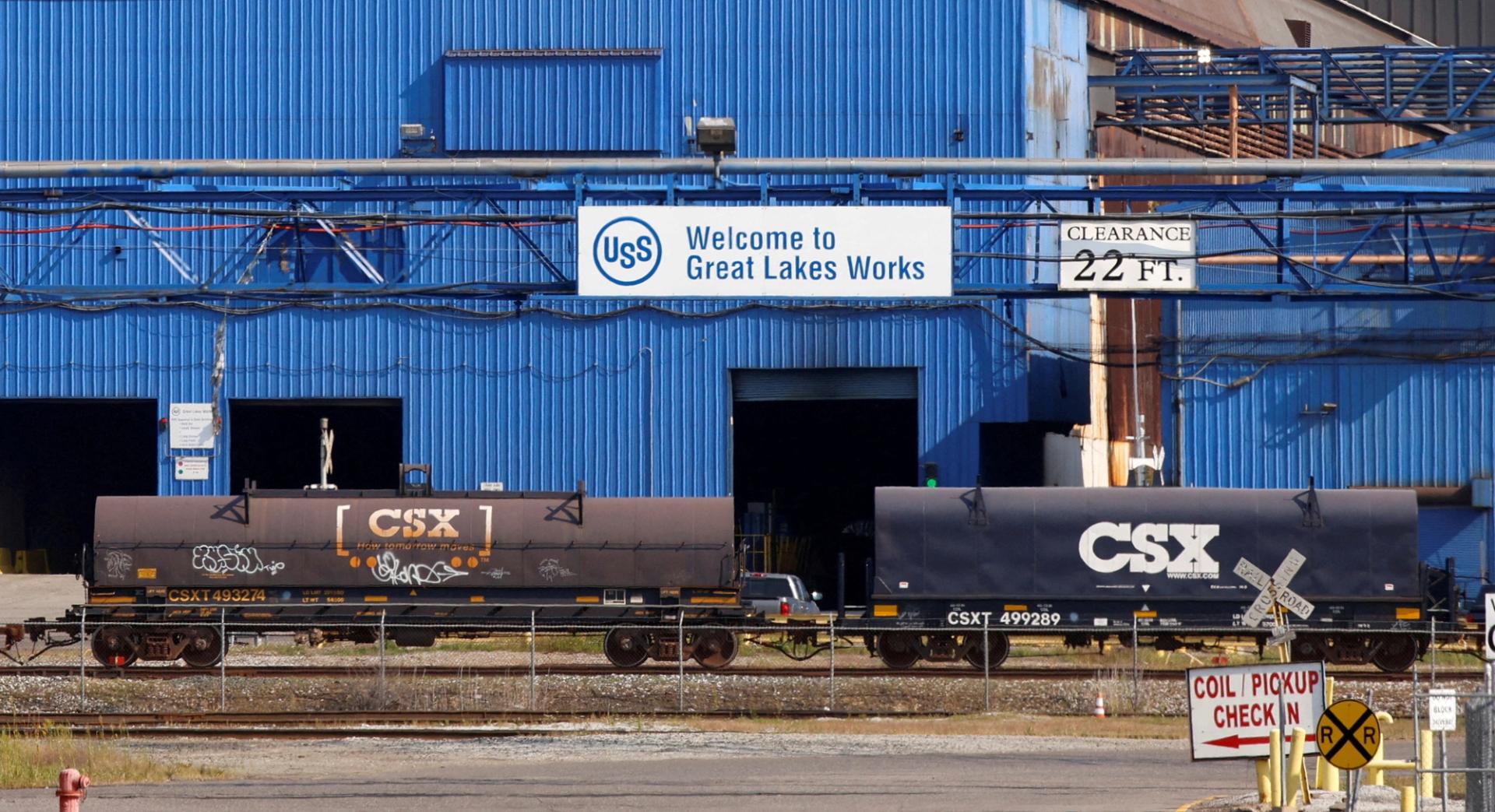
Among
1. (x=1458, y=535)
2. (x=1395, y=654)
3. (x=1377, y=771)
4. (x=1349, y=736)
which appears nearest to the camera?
(x=1349, y=736)

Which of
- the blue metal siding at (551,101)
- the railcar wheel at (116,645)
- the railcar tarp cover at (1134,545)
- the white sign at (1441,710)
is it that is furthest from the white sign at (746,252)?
the blue metal siding at (551,101)

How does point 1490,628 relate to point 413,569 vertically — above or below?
above

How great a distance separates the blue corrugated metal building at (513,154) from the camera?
37.3 meters

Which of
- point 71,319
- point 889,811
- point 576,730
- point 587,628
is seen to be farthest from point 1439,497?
point 71,319

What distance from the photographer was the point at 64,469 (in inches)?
1927

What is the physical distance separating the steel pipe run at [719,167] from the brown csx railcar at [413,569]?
10.3 m

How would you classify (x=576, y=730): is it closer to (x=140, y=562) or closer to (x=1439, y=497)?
(x=140, y=562)

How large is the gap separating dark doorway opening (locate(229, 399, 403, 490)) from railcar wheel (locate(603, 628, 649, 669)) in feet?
60.0

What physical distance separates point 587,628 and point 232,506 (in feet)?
22.3

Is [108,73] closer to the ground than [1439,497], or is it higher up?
higher up

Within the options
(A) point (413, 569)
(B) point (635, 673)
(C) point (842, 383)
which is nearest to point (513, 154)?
(C) point (842, 383)

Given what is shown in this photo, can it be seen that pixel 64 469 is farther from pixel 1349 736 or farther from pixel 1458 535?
pixel 1349 736

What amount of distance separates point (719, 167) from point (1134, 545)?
1363 cm

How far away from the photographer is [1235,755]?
14.2 meters
